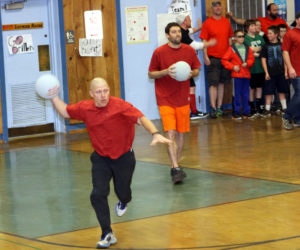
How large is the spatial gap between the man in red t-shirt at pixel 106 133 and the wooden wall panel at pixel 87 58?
7589 mm

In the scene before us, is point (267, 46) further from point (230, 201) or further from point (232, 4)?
point (230, 201)

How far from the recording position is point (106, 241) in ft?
21.4

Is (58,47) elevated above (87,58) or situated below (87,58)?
above

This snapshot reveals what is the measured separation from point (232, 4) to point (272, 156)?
21.5 ft

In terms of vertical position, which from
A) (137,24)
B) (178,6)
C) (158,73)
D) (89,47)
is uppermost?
(178,6)

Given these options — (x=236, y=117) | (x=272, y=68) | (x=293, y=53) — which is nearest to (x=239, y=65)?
(x=272, y=68)

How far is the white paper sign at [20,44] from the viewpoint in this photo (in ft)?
45.8

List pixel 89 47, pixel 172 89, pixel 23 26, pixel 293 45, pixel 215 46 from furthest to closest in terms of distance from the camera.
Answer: pixel 215 46 → pixel 89 47 → pixel 23 26 → pixel 293 45 → pixel 172 89

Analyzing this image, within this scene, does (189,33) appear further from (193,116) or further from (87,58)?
(87,58)

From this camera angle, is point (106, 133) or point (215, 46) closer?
point (106, 133)

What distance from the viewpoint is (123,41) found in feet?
49.8

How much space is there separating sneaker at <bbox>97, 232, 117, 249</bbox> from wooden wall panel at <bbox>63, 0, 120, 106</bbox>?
26.6 feet

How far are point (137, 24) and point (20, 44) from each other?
2.68 meters

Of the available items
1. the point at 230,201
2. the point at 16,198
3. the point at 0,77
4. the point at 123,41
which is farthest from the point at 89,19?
the point at 230,201
